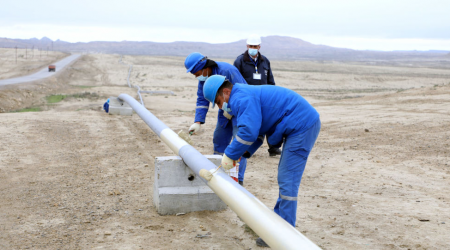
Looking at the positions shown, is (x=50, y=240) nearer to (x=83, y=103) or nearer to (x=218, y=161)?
(x=218, y=161)

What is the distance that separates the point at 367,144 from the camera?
834 cm

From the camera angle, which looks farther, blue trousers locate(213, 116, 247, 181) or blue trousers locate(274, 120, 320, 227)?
blue trousers locate(213, 116, 247, 181)

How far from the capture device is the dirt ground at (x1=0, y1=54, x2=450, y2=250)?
4195 millimetres

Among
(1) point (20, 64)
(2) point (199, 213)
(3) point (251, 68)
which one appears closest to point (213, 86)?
(2) point (199, 213)

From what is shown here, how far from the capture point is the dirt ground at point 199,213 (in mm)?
4195

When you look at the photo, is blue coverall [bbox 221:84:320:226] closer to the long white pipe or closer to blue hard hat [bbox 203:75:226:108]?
blue hard hat [bbox 203:75:226:108]

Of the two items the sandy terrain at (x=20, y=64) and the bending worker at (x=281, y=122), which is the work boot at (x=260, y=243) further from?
the sandy terrain at (x=20, y=64)

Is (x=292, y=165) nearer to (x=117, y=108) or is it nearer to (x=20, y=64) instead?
(x=117, y=108)

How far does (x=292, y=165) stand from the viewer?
3.84 m

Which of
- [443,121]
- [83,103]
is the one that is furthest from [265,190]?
[83,103]

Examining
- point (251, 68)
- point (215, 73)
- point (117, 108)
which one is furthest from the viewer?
point (117, 108)

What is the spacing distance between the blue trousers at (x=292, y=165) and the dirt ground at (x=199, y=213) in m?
0.56

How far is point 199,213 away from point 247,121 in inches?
69.1

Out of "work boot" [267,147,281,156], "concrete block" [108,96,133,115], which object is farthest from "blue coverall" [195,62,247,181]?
"concrete block" [108,96,133,115]
